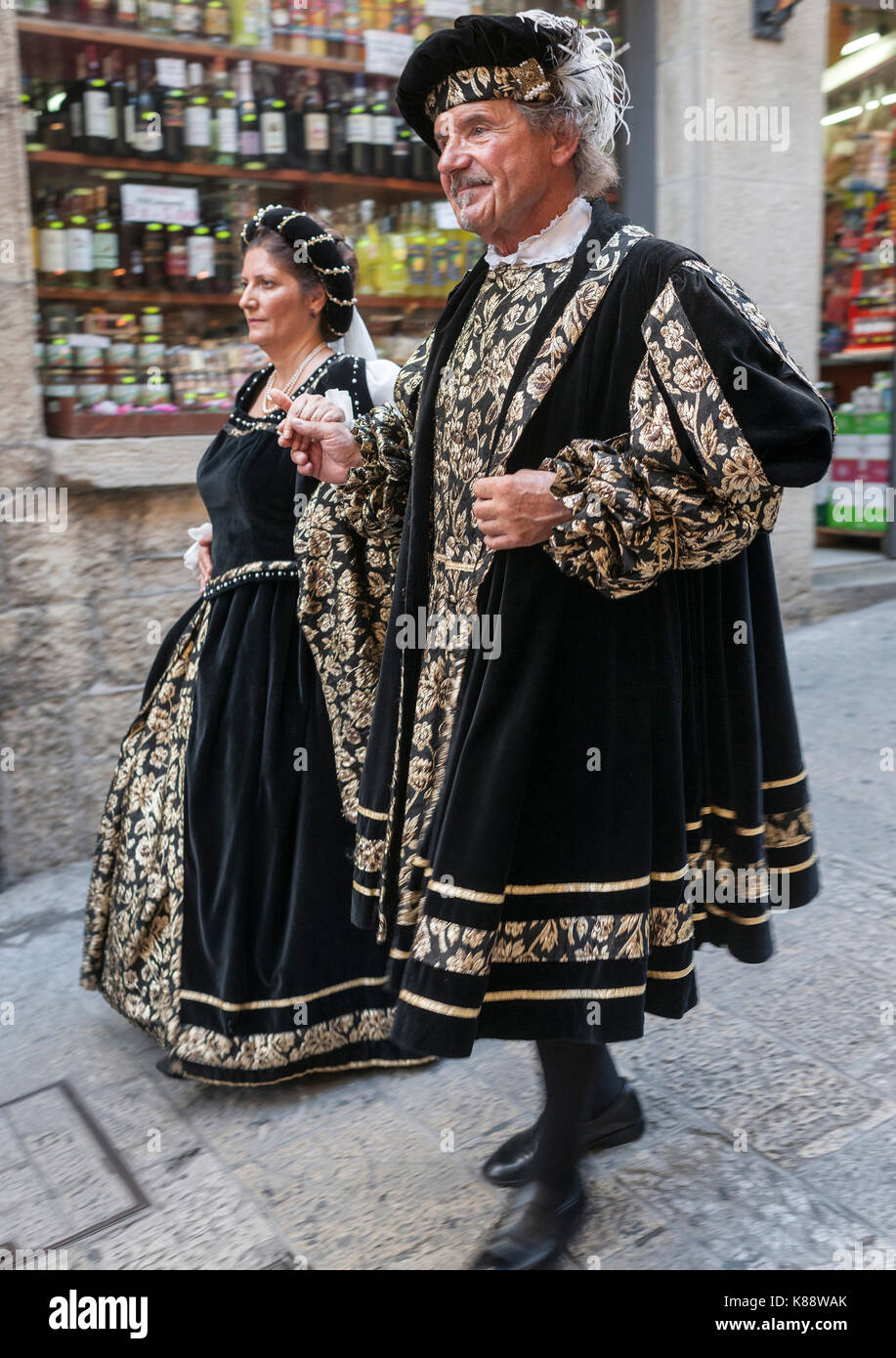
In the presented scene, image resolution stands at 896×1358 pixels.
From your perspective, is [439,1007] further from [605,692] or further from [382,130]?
[382,130]

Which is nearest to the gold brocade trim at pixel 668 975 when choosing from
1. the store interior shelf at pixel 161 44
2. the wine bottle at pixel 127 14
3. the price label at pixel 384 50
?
the store interior shelf at pixel 161 44

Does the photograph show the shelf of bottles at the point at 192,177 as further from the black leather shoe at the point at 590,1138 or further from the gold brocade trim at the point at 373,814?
the black leather shoe at the point at 590,1138

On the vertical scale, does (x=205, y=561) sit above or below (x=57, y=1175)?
above

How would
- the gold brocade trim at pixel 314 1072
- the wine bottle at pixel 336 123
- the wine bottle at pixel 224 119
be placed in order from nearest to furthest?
1. the gold brocade trim at pixel 314 1072
2. the wine bottle at pixel 224 119
3. the wine bottle at pixel 336 123

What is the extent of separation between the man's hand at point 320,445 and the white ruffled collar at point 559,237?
0.53 metres

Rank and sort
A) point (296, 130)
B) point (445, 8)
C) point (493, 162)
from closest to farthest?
1. point (493, 162)
2. point (296, 130)
3. point (445, 8)

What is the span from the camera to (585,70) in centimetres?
184

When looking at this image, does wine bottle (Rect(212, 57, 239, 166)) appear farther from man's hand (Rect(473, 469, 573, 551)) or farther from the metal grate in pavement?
the metal grate in pavement

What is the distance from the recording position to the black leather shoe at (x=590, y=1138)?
2.24 metres

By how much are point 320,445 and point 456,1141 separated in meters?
1.45

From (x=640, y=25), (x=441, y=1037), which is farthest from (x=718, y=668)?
(x=640, y=25)

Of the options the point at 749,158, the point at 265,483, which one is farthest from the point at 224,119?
the point at 265,483

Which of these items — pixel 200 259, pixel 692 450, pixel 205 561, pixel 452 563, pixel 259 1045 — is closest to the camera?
pixel 692 450

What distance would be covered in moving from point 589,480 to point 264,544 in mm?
1184
